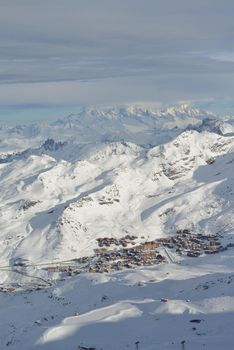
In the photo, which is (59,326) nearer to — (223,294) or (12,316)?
(223,294)

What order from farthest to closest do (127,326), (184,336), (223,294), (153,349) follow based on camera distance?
(223,294)
(127,326)
(184,336)
(153,349)

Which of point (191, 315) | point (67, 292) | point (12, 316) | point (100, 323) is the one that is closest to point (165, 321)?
point (191, 315)

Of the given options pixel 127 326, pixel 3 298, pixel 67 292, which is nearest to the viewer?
pixel 127 326

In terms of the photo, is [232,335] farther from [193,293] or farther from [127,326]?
[193,293]

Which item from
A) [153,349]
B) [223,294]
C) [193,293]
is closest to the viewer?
[153,349]

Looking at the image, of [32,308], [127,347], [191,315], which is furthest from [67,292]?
[127,347]

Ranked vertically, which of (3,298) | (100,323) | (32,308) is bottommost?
(3,298)

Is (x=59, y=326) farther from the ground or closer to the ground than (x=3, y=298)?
farther from the ground

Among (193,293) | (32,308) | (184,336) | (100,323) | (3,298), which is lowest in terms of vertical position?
(3,298)

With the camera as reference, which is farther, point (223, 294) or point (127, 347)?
point (223, 294)
